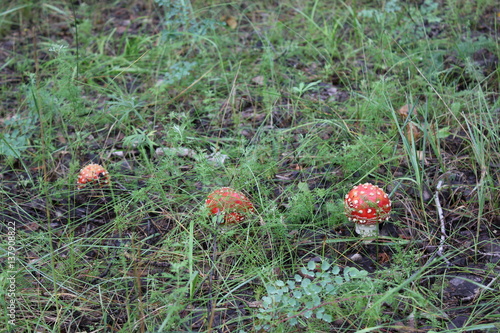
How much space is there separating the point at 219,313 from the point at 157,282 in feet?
1.40

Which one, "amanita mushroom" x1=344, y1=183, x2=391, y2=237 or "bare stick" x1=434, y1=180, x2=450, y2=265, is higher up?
"amanita mushroom" x1=344, y1=183, x2=391, y2=237

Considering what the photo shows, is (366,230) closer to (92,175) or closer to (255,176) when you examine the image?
(255,176)

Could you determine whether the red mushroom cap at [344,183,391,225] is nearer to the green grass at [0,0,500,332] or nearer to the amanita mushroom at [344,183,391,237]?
the amanita mushroom at [344,183,391,237]

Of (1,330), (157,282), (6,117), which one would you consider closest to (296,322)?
(157,282)

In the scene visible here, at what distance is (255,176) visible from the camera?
3297 millimetres

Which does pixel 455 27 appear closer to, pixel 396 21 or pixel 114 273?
pixel 396 21

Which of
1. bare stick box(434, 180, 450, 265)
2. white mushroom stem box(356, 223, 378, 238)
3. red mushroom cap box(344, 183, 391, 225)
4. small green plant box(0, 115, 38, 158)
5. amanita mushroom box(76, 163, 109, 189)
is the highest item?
red mushroom cap box(344, 183, 391, 225)

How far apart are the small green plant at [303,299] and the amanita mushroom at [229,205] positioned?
0.61 metres

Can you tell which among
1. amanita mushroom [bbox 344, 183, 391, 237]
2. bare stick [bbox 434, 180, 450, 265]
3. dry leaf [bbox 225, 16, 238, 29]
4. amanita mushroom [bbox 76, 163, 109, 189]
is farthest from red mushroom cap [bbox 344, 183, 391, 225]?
dry leaf [bbox 225, 16, 238, 29]

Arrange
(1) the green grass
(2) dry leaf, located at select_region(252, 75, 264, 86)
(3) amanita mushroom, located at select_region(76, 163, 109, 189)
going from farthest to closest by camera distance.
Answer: (2) dry leaf, located at select_region(252, 75, 264, 86)
(3) amanita mushroom, located at select_region(76, 163, 109, 189)
(1) the green grass

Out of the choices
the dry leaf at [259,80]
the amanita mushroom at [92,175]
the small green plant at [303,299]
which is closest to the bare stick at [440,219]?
the small green plant at [303,299]

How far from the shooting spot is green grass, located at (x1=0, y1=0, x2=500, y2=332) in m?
2.56

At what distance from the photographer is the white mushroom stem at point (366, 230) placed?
2943 mm

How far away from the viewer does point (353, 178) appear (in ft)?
10.7
